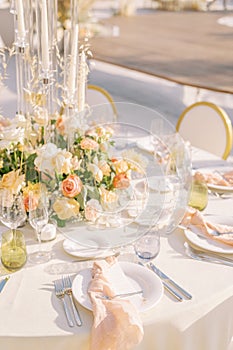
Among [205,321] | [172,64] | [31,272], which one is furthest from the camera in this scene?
[172,64]

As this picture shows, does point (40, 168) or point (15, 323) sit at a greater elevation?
point (40, 168)

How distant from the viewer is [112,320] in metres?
1.46

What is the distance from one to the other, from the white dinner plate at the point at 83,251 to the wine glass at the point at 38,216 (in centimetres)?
7

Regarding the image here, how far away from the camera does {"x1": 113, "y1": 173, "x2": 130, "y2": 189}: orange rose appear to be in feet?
6.19

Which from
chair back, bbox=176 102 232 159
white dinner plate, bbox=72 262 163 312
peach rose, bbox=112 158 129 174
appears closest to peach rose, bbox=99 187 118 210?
peach rose, bbox=112 158 129 174

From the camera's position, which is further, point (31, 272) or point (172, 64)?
point (172, 64)

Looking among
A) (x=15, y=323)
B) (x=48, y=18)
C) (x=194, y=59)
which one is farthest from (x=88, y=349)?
(x=194, y=59)

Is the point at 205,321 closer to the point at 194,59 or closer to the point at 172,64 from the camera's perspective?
the point at 172,64

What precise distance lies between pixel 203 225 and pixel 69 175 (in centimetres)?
52

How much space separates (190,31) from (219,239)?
18.4 feet

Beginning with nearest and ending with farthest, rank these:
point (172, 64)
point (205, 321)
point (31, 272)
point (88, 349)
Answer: point (88, 349) < point (205, 321) < point (31, 272) < point (172, 64)

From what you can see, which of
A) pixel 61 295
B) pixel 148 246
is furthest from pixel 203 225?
pixel 61 295

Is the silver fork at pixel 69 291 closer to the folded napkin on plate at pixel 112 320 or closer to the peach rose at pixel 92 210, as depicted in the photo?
the folded napkin on plate at pixel 112 320

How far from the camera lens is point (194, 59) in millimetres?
5637
